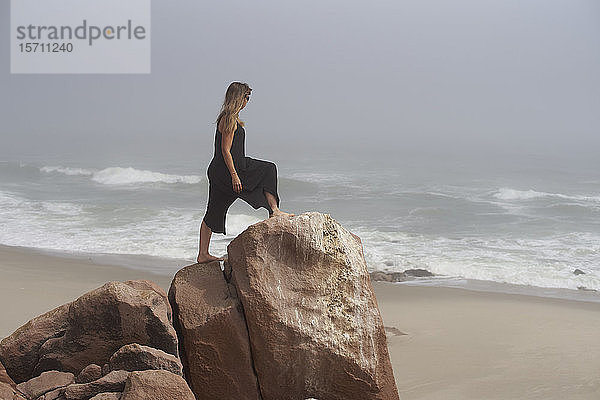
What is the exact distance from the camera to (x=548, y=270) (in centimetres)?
1267

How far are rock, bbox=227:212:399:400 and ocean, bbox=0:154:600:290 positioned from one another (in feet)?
22.2

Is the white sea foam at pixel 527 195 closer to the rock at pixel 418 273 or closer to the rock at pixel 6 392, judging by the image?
the rock at pixel 418 273

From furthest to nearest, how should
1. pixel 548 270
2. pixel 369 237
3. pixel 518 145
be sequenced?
1. pixel 518 145
2. pixel 369 237
3. pixel 548 270

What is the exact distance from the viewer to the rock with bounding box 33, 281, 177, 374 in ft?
17.2

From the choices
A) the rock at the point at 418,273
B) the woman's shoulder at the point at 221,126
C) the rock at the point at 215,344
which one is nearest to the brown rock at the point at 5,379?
the rock at the point at 215,344

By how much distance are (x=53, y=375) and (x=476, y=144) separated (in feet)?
173

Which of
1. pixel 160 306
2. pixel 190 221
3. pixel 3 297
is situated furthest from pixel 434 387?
pixel 190 221

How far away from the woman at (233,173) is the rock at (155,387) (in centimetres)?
155

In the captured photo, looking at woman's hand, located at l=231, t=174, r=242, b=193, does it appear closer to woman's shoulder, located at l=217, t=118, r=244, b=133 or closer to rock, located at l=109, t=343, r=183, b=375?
woman's shoulder, located at l=217, t=118, r=244, b=133

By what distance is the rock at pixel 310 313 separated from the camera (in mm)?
5215

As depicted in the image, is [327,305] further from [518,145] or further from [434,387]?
[518,145]

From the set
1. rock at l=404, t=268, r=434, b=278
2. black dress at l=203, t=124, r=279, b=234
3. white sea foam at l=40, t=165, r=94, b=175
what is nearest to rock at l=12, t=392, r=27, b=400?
black dress at l=203, t=124, r=279, b=234

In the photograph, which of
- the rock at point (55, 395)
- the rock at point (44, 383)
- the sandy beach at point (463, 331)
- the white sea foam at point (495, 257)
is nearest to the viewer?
the rock at point (55, 395)

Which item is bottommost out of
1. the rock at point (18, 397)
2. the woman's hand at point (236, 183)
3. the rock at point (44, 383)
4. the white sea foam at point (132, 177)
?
the white sea foam at point (132, 177)
